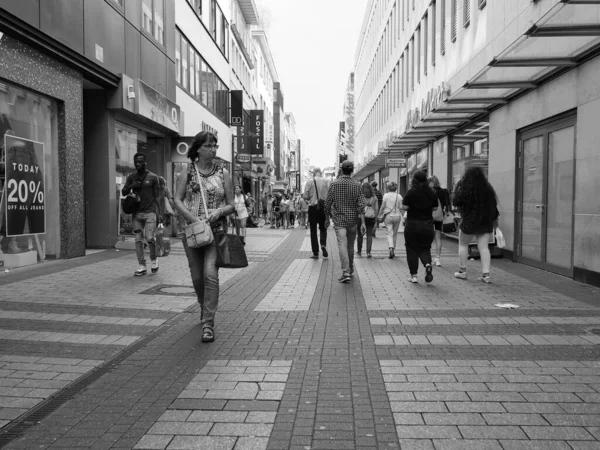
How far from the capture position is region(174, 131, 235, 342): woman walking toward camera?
5.37 meters

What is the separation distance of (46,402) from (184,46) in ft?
58.0

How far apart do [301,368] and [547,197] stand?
298 inches

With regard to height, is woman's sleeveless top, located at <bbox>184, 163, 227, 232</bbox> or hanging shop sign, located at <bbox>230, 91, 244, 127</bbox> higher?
hanging shop sign, located at <bbox>230, 91, 244, 127</bbox>

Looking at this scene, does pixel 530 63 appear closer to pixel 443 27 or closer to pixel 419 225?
pixel 419 225

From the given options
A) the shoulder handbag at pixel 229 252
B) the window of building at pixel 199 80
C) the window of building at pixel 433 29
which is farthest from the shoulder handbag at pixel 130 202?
the window of building at pixel 433 29

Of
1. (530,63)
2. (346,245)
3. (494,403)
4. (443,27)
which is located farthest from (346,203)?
(443,27)

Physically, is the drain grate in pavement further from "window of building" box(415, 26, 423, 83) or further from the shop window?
"window of building" box(415, 26, 423, 83)

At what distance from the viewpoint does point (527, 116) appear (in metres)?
11.3

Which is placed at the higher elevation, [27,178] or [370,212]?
[27,178]

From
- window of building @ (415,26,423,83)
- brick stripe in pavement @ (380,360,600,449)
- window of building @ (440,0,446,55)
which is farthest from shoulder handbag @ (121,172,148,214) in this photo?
window of building @ (415,26,423,83)

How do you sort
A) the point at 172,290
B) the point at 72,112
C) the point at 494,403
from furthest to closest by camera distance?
the point at 72,112, the point at 172,290, the point at 494,403

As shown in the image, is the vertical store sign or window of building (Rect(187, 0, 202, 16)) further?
the vertical store sign

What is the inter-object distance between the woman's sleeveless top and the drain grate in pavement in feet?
7.91

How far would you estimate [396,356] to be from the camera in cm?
475
